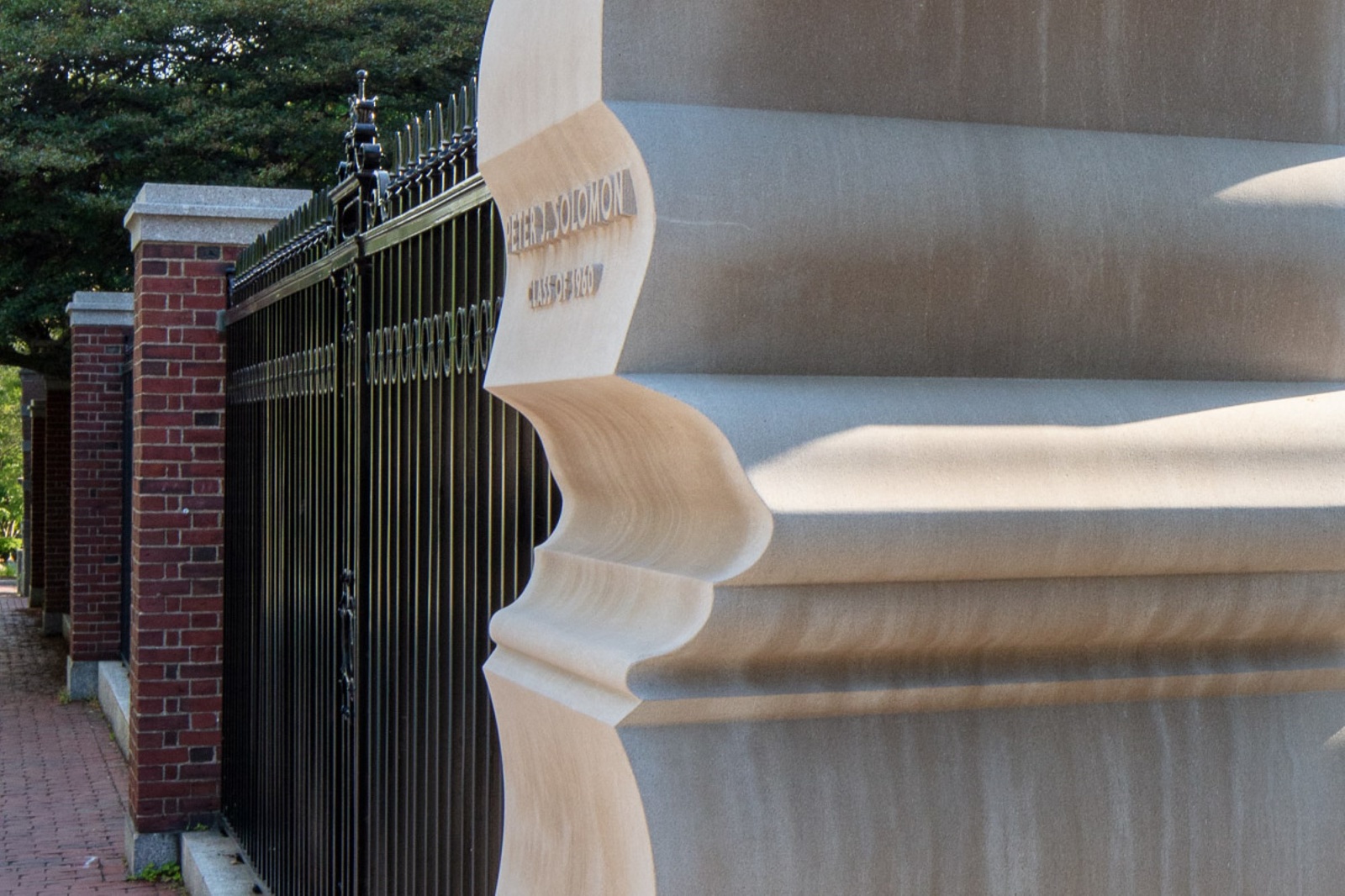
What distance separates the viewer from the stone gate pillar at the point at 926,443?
1.47 meters

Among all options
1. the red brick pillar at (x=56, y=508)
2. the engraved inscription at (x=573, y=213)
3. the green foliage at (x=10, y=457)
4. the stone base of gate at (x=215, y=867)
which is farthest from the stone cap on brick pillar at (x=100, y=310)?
the green foliage at (x=10, y=457)

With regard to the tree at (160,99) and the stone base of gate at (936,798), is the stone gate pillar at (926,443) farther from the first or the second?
the tree at (160,99)

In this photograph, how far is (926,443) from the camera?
A: 1.50 m

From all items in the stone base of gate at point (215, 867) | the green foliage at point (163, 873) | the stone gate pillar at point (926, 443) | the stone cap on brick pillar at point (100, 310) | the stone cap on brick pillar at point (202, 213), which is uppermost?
the stone cap on brick pillar at point (100, 310)

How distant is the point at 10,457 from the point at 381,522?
3495 cm

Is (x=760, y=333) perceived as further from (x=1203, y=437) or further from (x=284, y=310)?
(x=284, y=310)

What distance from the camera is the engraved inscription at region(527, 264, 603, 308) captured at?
62.2 inches

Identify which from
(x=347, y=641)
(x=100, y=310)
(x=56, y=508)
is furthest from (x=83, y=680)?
(x=347, y=641)

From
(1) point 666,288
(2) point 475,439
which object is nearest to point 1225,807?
(1) point 666,288

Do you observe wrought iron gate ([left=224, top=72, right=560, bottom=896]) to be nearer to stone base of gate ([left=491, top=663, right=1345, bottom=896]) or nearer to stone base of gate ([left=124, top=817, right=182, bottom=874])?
stone base of gate ([left=124, top=817, right=182, bottom=874])

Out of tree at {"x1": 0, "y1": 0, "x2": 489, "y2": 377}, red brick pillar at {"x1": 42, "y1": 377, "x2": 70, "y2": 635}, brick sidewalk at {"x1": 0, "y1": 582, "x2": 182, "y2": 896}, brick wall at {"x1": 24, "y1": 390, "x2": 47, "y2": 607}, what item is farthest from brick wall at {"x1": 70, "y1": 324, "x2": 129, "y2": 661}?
brick wall at {"x1": 24, "y1": 390, "x2": 47, "y2": 607}

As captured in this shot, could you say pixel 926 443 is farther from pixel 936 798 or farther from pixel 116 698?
pixel 116 698

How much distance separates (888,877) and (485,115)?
3.24 feet

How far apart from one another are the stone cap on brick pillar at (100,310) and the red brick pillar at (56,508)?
569cm
